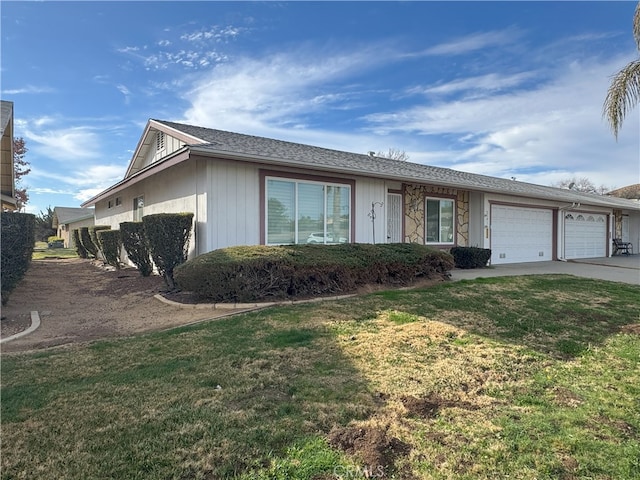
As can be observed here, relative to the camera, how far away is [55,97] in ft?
39.3

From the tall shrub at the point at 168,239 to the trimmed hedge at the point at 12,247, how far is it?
2.41m

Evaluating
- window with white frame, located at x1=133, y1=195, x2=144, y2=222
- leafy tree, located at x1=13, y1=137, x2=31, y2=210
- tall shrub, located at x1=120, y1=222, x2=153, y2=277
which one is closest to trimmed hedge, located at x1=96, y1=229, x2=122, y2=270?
window with white frame, located at x1=133, y1=195, x2=144, y2=222

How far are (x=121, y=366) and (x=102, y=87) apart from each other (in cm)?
1146

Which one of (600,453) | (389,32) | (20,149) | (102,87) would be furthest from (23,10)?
(20,149)

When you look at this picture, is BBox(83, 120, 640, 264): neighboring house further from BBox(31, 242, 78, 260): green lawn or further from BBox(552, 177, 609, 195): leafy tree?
BBox(552, 177, 609, 195): leafy tree

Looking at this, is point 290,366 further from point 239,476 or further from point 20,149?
point 20,149

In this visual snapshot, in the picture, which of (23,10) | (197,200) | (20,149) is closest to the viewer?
(23,10)

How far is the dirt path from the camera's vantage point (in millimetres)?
5789

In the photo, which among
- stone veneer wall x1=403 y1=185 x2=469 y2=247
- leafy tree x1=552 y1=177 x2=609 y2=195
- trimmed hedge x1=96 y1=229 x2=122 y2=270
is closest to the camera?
trimmed hedge x1=96 y1=229 x2=122 y2=270

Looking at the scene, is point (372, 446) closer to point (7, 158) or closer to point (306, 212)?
point (306, 212)

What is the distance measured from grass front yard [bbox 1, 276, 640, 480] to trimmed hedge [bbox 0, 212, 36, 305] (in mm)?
3497

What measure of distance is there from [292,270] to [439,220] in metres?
8.58

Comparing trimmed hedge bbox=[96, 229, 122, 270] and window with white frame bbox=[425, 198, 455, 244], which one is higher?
window with white frame bbox=[425, 198, 455, 244]

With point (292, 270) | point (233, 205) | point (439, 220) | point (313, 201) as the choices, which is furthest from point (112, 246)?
point (439, 220)
